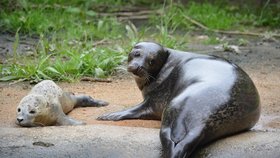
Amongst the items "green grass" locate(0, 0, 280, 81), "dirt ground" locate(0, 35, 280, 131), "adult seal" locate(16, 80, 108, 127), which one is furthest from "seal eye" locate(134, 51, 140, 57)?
"green grass" locate(0, 0, 280, 81)

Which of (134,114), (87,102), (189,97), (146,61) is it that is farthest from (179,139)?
(87,102)

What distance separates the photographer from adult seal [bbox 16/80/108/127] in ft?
16.8

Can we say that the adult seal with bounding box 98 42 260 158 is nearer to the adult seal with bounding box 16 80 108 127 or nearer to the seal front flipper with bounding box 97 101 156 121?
the seal front flipper with bounding box 97 101 156 121

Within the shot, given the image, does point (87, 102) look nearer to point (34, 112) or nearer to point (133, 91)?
point (133, 91)

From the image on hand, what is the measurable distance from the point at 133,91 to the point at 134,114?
1.24m

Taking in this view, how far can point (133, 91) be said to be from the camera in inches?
Answer: 269

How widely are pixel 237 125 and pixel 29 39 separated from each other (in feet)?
17.3

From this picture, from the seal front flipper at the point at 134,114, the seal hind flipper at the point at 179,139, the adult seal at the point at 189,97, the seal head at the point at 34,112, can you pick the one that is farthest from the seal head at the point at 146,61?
the seal hind flipper at the point at 179,139

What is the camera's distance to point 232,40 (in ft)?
32.9

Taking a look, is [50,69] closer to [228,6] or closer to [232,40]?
[232,40]

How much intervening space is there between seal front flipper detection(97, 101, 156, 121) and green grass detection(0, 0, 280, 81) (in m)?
1.71

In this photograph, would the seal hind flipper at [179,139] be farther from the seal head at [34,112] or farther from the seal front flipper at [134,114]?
the seal head at [34,112]

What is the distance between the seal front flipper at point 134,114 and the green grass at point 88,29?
1.71 metres

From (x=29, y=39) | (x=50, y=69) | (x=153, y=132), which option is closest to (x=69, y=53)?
(x=50, y=69)
